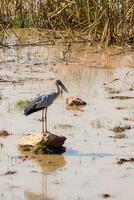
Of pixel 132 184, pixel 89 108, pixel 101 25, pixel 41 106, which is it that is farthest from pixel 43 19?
pixel 132 184

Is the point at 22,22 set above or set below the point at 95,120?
above

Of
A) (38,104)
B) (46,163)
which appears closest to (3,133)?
(38,104)

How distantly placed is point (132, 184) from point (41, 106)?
189cm

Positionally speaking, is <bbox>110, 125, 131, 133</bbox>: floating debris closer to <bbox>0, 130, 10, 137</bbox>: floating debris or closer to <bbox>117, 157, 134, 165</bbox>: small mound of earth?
<bbox>117, 157, 134, 165</bbox>: small mound of earth

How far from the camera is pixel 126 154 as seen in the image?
7980 millimetres

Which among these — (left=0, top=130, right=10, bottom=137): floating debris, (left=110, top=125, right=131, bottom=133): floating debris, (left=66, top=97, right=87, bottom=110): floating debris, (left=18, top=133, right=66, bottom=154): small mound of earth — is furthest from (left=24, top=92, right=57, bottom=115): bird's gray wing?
(left=66, top=97, right=87, bottom=110): floating debris

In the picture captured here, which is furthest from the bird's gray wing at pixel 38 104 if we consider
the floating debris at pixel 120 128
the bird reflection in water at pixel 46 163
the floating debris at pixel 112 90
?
the floating debris at pixel 112 90

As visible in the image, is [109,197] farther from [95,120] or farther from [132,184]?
[95,120]

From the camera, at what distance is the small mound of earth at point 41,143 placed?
314 inches

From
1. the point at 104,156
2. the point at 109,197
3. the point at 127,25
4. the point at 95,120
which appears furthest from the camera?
the point at 127,25

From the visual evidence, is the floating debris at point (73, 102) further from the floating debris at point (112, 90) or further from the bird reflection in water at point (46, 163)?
the bird reflection in water at point (46, 163)

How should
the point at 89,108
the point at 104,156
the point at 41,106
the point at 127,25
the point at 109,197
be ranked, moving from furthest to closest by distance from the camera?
the point at 127,25
the point at 89,108
the point at 41,106
the point at 104,156
the point at 109,197

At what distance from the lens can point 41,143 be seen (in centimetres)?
799

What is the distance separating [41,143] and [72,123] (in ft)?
4.75
